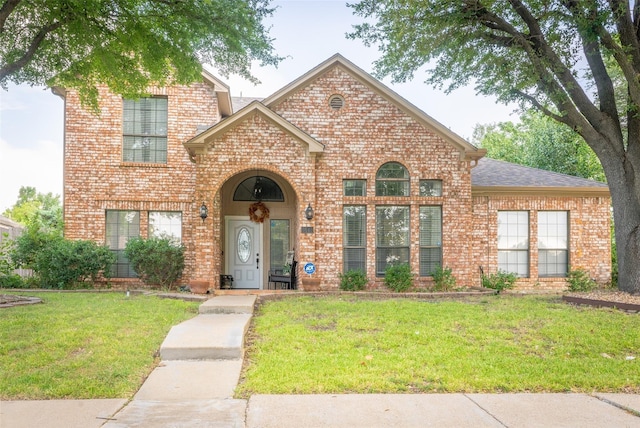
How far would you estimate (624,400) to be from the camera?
16.5 ft

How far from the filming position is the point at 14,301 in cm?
1062

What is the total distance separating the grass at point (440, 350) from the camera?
5438 mm

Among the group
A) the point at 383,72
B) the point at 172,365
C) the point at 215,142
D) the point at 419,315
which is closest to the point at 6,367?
the point at 172,365

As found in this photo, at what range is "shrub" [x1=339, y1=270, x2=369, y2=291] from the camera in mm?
13383

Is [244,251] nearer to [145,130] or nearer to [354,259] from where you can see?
[354,259]

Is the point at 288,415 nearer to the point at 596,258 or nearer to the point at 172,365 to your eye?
the point at 172,365

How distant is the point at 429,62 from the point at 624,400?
34.9 feet

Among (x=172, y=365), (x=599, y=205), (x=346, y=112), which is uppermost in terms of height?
(x=346, y=112)

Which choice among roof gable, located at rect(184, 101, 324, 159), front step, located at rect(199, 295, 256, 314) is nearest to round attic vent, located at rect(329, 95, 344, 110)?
roof gable, located at rect(184, 101, 324, 159)

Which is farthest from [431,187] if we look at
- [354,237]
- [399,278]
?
[399,278]

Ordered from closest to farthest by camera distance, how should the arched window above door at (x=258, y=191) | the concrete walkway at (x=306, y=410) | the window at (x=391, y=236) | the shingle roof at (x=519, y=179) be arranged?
the concrete walkway at (x=306, y=410) → the window at (x=391, y=236) → the shingle roof at (x=519, y=179) → the arched window above door at (x=258, y=191)

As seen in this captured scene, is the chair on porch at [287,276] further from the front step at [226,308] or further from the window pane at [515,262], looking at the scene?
the window pane at [515,262]

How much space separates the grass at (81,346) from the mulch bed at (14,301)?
16.0 inches

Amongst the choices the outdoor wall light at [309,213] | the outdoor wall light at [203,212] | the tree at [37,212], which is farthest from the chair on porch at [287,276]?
the tree at [37,212]
